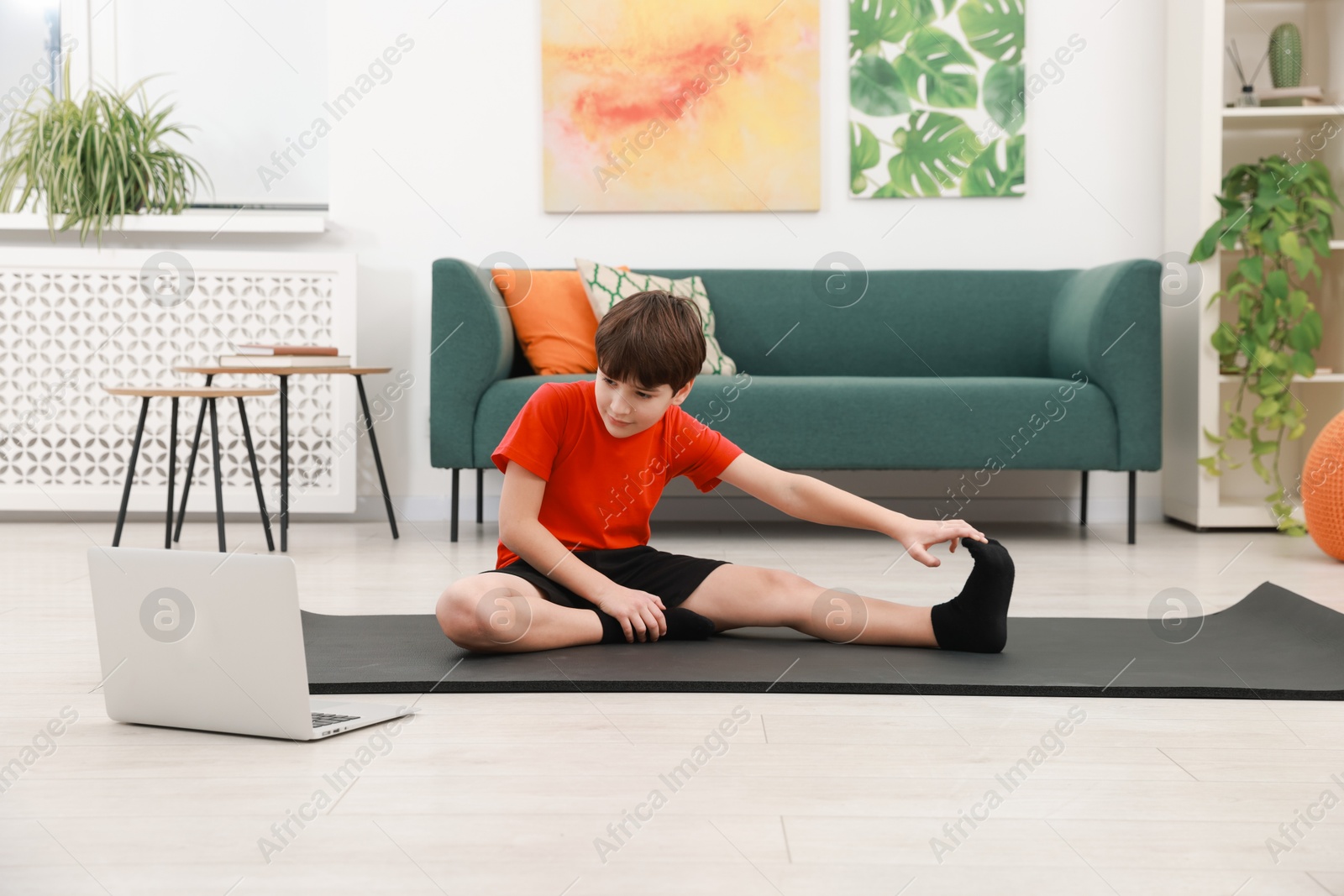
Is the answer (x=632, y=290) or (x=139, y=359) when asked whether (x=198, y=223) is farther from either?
(x=632, y=290)

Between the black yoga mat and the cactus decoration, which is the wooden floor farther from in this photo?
the cactus decoration

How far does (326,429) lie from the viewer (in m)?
3.29

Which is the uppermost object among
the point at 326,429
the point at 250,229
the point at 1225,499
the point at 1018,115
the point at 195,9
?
the point at 195,9

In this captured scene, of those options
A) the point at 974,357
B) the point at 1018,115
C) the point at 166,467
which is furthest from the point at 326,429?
the point at 1018,115

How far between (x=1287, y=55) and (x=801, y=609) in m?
2.48

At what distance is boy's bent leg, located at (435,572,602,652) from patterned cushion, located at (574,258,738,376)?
1.52m

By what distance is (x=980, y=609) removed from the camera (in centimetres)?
150

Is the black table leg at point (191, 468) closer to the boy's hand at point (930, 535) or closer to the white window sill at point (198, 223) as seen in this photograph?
the white window sill at point (198, 223)

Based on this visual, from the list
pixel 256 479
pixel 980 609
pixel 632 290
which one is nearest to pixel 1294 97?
pixel 632 290

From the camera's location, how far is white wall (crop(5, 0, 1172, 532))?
11.0 ft

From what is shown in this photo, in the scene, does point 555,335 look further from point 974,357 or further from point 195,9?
point 195,9

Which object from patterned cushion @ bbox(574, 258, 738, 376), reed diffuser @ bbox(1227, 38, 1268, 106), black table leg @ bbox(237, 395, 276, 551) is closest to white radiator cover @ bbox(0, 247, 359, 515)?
black table leg @ bbox(237, 395, 276, 551)

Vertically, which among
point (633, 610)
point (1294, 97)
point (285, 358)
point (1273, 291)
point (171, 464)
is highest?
point (1294, 97)

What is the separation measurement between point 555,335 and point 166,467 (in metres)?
1.20
